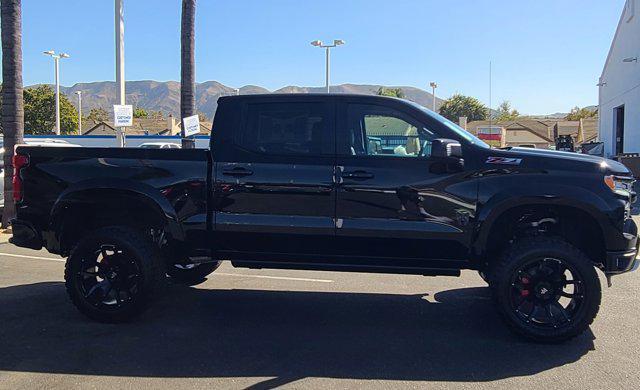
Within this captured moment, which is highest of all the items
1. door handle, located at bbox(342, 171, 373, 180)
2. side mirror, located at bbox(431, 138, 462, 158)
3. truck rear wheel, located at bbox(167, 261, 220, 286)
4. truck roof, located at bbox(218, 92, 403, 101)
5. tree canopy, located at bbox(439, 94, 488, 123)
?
tree canopy, located at bbox(439, 94, 488, 123)

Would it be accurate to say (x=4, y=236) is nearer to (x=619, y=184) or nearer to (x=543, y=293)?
(x=543, y=293)

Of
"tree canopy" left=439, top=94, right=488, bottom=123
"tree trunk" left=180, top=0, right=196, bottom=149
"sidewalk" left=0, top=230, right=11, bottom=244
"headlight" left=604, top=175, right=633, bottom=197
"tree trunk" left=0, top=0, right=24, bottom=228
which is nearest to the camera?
"headlight" left=604, top=175, right=633, bottom=197

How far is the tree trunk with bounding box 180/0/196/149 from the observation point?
14.2 meters

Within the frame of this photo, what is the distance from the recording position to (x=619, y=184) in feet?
16.4

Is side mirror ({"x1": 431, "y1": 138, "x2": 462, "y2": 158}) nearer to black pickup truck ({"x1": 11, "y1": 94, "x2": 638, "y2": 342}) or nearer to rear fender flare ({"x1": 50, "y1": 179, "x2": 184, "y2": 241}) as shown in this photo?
black pickup truck ({"x1": 11, "y1": 94, "x2": 638, "y2": 342})

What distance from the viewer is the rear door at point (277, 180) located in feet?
17.0

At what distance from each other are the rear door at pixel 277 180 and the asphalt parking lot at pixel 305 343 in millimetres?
839

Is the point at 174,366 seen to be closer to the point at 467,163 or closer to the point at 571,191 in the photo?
the point at 467,163

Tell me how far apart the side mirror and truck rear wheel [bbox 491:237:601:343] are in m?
1.04

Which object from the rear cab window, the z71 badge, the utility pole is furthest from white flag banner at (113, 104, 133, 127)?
the z71 badge

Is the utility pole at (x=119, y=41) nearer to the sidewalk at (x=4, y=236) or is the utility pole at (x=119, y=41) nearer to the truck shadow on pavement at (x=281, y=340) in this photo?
the sidewalk at (x=4, y=236)

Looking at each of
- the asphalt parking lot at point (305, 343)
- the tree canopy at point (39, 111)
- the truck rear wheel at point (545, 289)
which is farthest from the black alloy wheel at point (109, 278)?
the tree canopy at point (39, 111)

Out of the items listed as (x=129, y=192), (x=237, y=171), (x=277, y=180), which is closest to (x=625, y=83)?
(x=277, y=180)

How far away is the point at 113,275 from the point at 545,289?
4008mm
